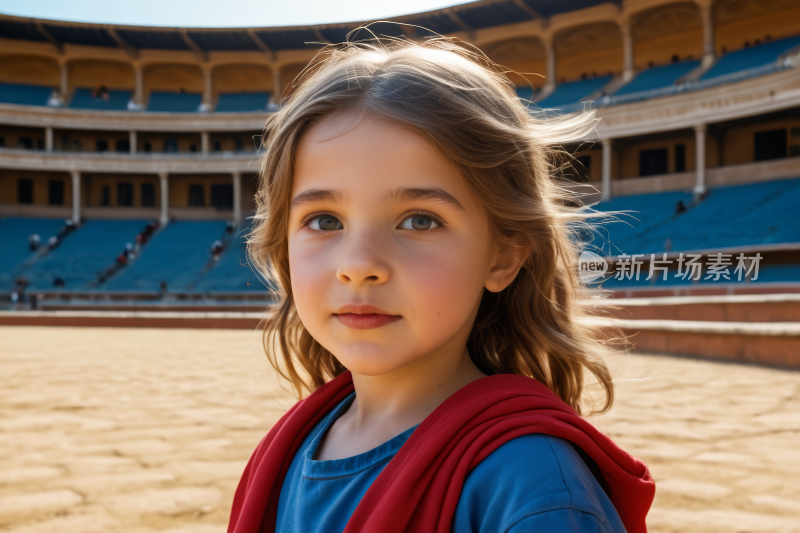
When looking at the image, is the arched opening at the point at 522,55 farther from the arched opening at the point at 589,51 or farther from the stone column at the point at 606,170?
the stone column at the point at 606,170

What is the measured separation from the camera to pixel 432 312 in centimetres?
120

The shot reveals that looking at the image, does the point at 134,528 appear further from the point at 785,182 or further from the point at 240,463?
the point at 785,182

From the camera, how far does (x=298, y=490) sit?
137cm

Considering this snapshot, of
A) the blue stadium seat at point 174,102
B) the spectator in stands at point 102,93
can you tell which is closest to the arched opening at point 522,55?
the blue stadium seat at point 174,102

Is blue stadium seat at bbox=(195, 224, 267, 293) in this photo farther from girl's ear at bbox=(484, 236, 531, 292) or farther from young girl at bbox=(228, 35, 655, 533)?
girl's ear at bbox=(484, 236, 531, 292)

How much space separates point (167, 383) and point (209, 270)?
69.3 ft

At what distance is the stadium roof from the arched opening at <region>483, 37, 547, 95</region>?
68.9 inches

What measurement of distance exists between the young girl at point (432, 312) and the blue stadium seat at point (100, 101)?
40.3m

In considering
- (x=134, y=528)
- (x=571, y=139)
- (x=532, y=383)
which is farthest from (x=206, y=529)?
(x=571, y=139)

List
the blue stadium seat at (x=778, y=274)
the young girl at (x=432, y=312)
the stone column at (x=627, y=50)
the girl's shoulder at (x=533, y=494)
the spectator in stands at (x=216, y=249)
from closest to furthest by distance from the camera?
the girl's shoulder at (x=533, y=494) → the young girl at (x=432, y=312) → the blue stadium seat at (x=778, y=274) → the spectator in stands at (x=216, y=249) → the stone column at (x=627, y=50)

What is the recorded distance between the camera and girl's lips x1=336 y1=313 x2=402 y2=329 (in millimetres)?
1197

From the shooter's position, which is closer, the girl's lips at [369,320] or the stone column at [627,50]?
the girl's lips at [369,320]

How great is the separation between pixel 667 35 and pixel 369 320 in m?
33.8

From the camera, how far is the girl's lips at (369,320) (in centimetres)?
120
